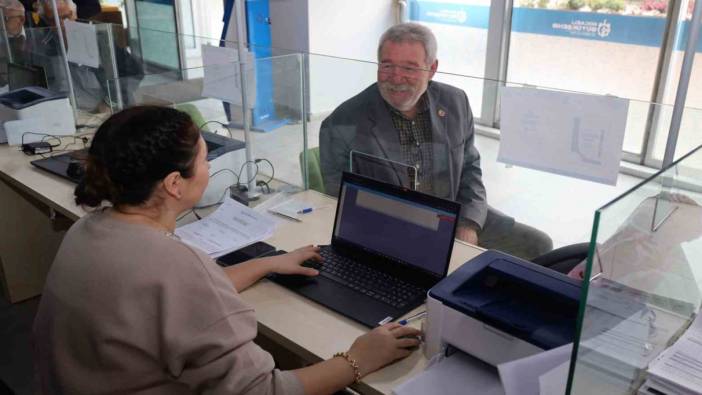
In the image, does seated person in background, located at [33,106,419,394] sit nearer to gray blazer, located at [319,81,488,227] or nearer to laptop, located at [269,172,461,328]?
laptop, located at [269,172,461,328]

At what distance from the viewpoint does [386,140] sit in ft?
6.73

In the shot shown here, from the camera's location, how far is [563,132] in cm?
147

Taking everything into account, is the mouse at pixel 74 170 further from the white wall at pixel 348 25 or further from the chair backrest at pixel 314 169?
the white wall at pixel 348 25

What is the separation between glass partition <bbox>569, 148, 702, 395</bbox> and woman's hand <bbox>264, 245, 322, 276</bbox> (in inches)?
30.2

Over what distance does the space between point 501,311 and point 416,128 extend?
3.45 feet

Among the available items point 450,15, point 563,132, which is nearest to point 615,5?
point 450,15

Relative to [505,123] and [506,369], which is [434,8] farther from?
[506,369]

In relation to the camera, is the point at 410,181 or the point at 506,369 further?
the point at 410,181

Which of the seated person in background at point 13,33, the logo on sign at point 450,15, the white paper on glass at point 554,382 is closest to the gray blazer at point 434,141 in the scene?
the white paper on glass at point 554,382

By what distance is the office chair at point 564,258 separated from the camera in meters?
1.69

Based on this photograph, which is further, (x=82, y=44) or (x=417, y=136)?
(x=82, y=44)

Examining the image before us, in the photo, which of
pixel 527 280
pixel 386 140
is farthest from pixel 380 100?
pixel 527 280

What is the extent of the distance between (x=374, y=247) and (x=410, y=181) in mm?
395

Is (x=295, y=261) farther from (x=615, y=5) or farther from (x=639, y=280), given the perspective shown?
(x=615, y=5)
